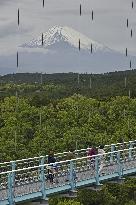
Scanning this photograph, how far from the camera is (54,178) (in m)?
23.0

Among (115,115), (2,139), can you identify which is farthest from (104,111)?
(2,139)

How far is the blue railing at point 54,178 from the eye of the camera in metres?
20.0

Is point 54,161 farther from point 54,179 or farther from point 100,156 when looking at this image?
point 100,156

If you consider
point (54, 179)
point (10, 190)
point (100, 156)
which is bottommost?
point (54, 179)

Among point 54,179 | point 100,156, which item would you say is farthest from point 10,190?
point 100,156

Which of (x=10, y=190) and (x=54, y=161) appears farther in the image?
(x=54, y=161)

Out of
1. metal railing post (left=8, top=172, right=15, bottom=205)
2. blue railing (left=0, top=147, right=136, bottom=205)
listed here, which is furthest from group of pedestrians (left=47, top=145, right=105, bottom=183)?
metal railing post (left=8, top=172, right=15, bottom=205)

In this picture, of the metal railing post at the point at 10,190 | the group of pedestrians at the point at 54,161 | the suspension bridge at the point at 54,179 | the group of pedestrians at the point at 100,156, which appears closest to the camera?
the metal railing post at the point at 10,190

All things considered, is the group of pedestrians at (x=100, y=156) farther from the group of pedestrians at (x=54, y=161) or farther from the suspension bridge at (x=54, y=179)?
the suspension bridge at (x=54, y=179)

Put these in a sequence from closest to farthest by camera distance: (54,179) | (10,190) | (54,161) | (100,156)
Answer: (10,190) < (54,179) < (54,161) < (100,156)

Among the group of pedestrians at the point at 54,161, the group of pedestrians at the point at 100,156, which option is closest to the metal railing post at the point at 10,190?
the group of pedestrians at the point at 54,161

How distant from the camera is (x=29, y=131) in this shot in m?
85.5

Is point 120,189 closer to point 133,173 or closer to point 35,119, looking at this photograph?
point 35,119

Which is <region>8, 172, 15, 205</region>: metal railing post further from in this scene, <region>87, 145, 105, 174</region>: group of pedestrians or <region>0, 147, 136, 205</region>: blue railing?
<region>87, 145, 105, 174</region>: group of pedestrians
